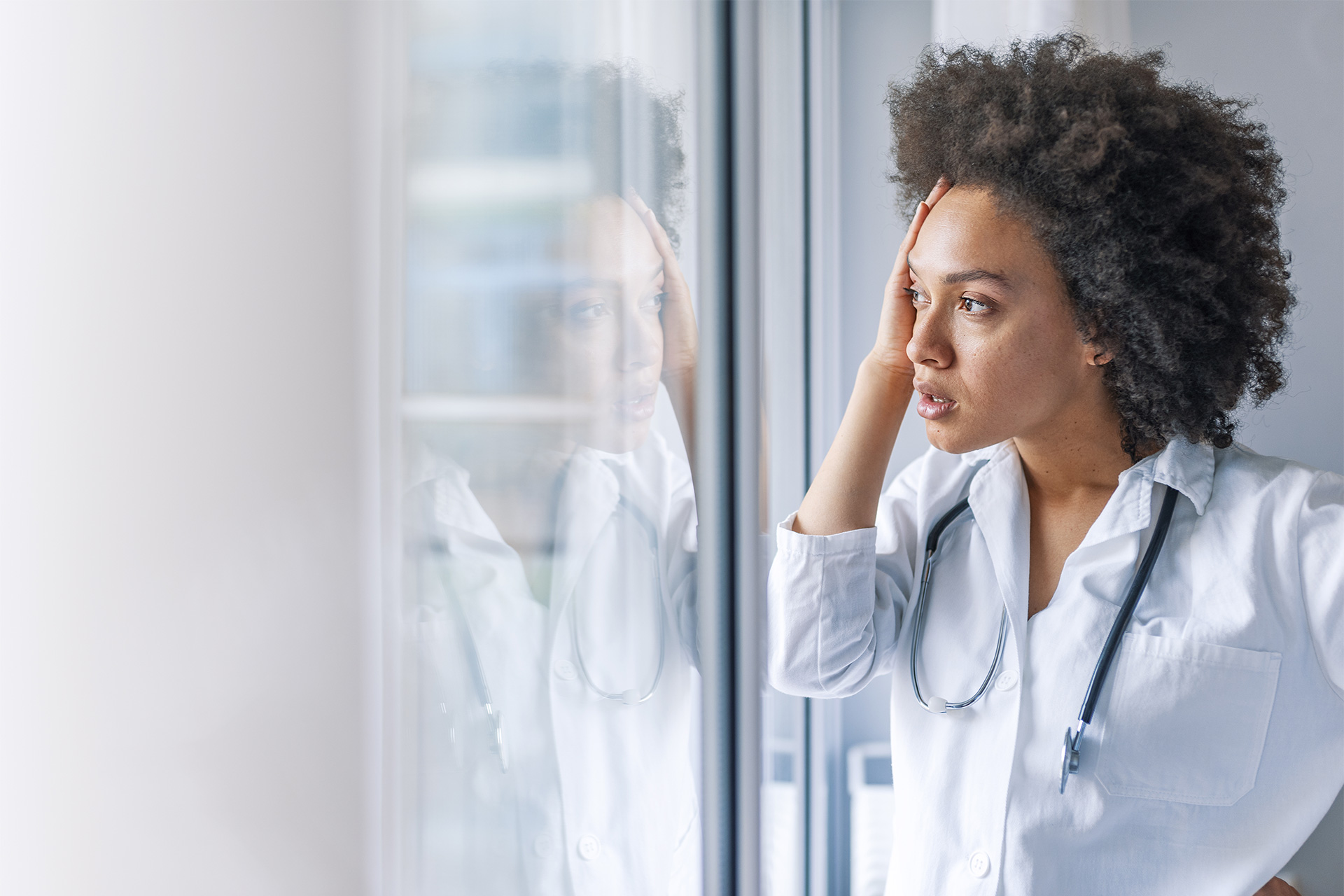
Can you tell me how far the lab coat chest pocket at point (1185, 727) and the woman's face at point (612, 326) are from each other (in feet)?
1.65

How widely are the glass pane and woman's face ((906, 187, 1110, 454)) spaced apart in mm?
260

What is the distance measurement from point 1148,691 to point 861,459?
1.08ft

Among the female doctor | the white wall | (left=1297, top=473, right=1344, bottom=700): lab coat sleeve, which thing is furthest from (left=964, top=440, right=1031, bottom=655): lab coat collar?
the white wall

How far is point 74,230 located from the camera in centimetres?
32

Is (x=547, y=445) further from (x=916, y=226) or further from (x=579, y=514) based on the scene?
(x=916, y=226)

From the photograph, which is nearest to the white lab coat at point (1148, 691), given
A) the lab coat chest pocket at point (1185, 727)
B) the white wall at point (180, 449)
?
the lab coat chest pocket at point (1185, 727)

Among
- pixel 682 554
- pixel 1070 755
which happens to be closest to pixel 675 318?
pixel 682 554

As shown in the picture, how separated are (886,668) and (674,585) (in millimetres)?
314

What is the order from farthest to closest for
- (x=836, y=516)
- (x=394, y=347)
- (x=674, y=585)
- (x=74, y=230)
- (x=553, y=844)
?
(x=836, y=516) → (x=674, y=585) → (x=553, y=844) → (x=394, y=347) → (x=74, y=230)

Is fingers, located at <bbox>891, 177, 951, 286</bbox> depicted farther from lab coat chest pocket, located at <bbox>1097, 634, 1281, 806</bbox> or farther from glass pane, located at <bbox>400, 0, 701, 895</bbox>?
lab coat chest pocket, located at <bbox>1097, 634, 1281, 806</bbox>

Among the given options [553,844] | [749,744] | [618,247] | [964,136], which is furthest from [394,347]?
[964,136]

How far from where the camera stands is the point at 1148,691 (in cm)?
77

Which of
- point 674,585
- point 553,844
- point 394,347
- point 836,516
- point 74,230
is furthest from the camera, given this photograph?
point 836,516

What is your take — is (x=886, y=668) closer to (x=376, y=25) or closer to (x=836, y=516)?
(x=836, y=516)
